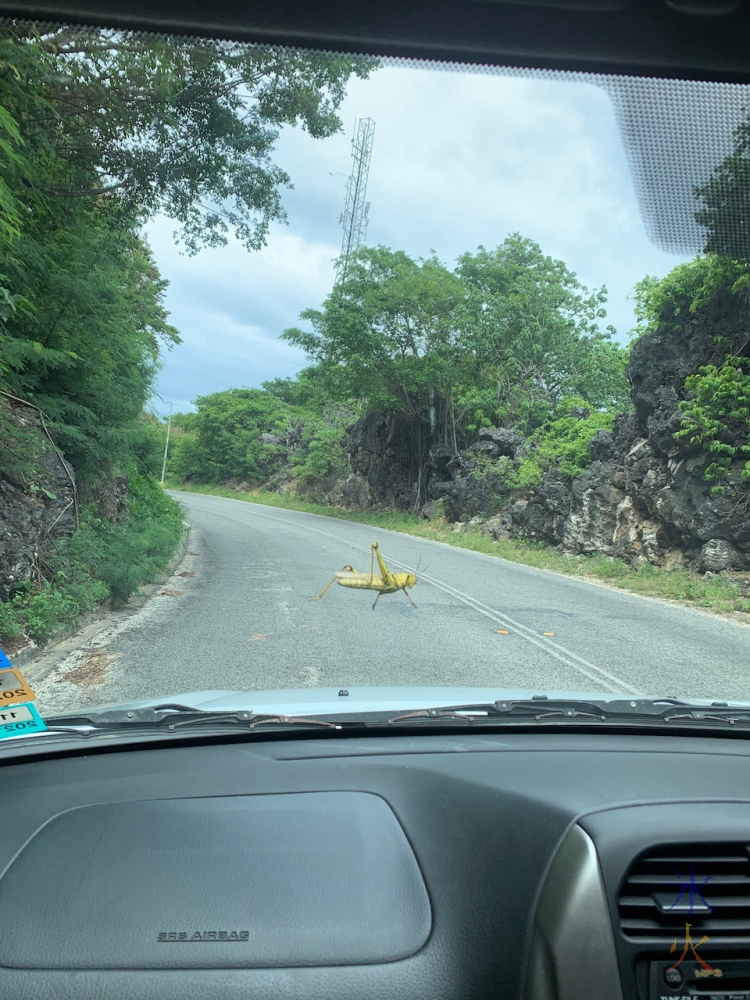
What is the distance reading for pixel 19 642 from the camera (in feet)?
22.9

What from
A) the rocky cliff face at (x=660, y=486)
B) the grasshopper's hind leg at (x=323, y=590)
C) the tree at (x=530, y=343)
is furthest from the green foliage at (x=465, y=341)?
the grasshopper's hind leg at (x=323, y=590)

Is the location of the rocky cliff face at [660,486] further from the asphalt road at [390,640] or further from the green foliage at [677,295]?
the asphalt road at [390,640]

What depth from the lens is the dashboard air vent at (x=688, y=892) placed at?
1889 millimetres

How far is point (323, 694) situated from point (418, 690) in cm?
46

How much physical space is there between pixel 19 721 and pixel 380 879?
128 centimetres

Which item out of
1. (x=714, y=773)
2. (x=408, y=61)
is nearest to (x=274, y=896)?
(x=714, y=773)

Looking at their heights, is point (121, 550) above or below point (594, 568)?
below

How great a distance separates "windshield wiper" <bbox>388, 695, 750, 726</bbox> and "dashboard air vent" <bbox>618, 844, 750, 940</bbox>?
92 cm

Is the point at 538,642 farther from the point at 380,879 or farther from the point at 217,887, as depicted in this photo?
the point at 217,887

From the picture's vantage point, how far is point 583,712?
3.07m

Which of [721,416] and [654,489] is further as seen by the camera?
[654,489]

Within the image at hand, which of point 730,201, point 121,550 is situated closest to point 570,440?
point 121,550

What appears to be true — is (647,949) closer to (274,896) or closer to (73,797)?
(274,896)

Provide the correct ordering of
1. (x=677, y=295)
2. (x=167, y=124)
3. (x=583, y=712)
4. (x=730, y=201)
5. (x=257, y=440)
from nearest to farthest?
(x=730, y=201) → (x=583, y=712) → (x=167, y=124) → (x=677, y=295) → (x=257, y=440)
